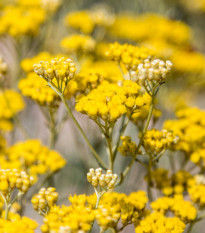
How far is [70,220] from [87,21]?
263cm

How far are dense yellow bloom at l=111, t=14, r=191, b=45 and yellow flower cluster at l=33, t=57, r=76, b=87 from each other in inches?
96.4

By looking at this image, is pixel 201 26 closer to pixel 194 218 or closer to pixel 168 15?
pixel 168 15

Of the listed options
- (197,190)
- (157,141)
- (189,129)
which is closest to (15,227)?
(157,141)

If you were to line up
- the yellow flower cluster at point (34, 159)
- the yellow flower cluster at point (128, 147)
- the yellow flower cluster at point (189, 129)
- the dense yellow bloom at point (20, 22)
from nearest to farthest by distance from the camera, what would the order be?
the yellow flower cluster at point (128, 147) → the yellow flower cluster at point (189, 129) → the yellow flower cluster at point (34, 159) → the dense yellow bloom at point (20, 22)

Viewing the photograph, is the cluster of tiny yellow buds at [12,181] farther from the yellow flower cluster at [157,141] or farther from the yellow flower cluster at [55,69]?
the yellow flower cluster at [157,141]

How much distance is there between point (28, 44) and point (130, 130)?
1.31 metres

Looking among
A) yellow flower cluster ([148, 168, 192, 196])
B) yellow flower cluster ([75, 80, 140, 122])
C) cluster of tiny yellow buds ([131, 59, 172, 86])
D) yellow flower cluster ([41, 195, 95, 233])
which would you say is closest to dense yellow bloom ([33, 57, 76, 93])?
yellow flower cluster ([75, 80, 140, 122])

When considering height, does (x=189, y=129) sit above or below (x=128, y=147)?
above

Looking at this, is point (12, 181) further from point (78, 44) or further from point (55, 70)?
point (78, 44)

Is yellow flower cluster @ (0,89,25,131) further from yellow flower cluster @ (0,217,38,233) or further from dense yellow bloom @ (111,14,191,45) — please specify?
dense yellow bloom @ (111,14,191,45)

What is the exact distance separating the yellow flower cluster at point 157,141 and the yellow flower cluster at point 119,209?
259mm

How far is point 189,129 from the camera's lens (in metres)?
2.17

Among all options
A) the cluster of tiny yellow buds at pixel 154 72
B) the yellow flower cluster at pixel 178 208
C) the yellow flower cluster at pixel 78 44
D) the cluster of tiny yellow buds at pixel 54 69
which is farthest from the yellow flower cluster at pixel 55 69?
the yellow flower cluster at pixel 78 44

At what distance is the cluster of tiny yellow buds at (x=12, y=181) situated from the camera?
168cm
